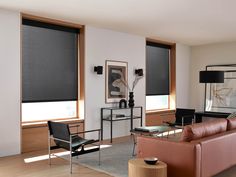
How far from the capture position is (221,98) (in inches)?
338

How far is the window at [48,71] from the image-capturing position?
218 inches

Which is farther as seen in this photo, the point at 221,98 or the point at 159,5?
the point at 221,98

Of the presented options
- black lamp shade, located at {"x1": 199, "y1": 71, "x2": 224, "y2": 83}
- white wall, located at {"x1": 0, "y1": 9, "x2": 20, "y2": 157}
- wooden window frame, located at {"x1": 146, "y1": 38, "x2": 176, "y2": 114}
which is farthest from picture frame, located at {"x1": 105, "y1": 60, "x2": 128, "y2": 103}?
white wall, located at {"x1": 0, "y1": 9, "x2": 20, "y2": 157}

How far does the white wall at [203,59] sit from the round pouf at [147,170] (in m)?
6.09

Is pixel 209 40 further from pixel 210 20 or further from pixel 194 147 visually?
pixel 194 147

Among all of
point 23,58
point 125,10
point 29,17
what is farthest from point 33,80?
point 125,10

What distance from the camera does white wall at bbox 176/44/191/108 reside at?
9.00 meters

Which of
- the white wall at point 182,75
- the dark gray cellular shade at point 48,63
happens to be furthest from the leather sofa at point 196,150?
the white wall at point 182,75

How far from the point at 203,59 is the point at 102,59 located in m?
3.93

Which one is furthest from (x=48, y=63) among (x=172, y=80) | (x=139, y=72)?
(x=172, y=80)

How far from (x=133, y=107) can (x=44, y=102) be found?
7.56 feet

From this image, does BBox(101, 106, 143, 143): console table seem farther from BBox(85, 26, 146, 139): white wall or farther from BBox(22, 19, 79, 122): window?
BBox(22, 19, 79, 122): window

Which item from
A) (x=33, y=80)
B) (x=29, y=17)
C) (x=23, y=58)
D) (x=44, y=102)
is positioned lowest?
(x=44, y=102)

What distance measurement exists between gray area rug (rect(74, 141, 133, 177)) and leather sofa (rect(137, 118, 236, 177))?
557 mm
